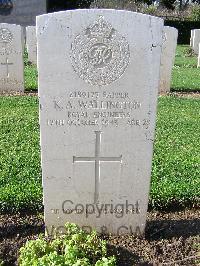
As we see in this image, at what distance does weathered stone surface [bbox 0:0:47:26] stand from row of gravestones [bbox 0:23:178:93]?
1593cm

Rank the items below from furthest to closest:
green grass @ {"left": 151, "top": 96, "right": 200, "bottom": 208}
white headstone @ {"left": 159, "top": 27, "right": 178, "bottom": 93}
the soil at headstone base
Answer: white headstone @ {"left": 159, "top": 27, "right": 178, "bottom": 93}, green grass @ {"left": 151, "top": 96, "right": 200, "bottom": 208}, the soil at headstone base

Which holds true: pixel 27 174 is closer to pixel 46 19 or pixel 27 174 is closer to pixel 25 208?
pixel 25 208

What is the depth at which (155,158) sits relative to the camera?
18.9ft

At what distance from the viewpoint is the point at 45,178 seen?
3.58 m

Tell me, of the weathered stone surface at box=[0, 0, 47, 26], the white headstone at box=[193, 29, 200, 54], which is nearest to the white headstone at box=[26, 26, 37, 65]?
the white headstone at box=[193, 29, 200, 54]

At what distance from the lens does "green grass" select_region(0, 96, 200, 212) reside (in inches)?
176

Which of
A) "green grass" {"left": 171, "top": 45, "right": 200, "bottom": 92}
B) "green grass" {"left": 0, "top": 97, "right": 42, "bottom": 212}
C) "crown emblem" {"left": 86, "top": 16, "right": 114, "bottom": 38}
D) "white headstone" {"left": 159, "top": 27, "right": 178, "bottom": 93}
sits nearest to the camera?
"crown emblem" {"left": 86, "top": 16, "right": 114, "bottom": 38}

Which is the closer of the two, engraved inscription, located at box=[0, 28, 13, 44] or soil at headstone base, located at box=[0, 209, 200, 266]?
soil at headstone base, located at box=[0, 209, 200, 266]

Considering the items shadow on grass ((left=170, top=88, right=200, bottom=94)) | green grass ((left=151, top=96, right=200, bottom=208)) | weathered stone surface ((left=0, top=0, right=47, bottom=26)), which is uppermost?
weathered stone surface ((left=0, top=0, right=47, bottom=26))

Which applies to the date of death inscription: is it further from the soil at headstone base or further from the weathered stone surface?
the weathered stone surface

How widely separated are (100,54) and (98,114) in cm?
49

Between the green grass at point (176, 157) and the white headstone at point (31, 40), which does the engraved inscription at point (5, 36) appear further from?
the green grass at point (176, 157)

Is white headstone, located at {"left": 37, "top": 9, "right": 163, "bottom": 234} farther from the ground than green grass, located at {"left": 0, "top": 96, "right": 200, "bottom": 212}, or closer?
farther from the ground

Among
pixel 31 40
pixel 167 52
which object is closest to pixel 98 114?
pixel 167 52
